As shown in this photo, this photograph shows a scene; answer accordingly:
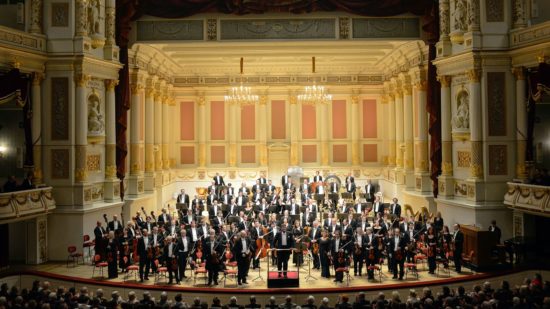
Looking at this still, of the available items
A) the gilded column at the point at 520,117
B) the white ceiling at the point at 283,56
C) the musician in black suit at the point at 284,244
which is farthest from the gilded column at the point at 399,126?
the musician in black suit at the point at 284,244

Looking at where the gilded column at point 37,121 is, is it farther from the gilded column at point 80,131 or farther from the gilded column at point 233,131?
the gilded column at point 233,131

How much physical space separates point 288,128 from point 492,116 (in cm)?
1590

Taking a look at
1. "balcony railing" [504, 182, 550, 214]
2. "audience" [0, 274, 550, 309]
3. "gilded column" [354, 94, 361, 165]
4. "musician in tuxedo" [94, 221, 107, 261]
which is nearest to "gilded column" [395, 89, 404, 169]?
"gilded column" [354, 94, 361, 165]

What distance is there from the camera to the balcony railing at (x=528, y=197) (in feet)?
47.4

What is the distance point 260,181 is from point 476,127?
10.7 m

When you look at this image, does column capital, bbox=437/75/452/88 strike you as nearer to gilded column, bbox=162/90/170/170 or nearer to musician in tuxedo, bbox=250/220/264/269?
musician in tuxedo, bbox=250/220/264/269

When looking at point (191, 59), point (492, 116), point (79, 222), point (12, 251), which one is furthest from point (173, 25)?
point (492, 116)

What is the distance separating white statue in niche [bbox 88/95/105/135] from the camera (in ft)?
57.5

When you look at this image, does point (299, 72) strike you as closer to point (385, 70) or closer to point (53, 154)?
point (385, 70)

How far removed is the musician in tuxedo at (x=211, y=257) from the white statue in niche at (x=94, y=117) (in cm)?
602

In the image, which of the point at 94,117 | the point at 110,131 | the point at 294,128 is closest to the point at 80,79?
the point at 94,117

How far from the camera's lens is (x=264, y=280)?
1472cm

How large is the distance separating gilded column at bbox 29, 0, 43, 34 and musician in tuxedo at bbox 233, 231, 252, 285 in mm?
9046

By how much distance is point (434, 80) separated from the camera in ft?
64.7
